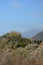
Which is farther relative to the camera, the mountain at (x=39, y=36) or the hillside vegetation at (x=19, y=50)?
the mountain at (x=39, y=36)

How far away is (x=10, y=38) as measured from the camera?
21203 millimetres

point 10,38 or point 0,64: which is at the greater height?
point 10,38

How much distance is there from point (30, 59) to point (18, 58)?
533mm

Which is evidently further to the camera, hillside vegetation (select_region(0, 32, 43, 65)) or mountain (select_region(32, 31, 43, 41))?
mountain (select_region(32, 31, 43, 41))

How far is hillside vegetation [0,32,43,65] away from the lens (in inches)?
521

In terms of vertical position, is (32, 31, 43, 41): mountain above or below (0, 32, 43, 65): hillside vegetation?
above

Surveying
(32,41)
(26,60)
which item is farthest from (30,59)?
(32,41)

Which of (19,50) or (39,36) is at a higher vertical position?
(39,36)

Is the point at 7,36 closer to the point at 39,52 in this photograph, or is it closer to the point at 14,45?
the point at 14,45

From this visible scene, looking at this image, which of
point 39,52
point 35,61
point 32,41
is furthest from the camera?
point 32,41

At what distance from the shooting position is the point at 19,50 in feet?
55.3

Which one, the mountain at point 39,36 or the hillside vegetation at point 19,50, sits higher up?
the mountain at point 39,36

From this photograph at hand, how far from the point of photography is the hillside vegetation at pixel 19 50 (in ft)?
43.4

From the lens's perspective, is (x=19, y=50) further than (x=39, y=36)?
No
